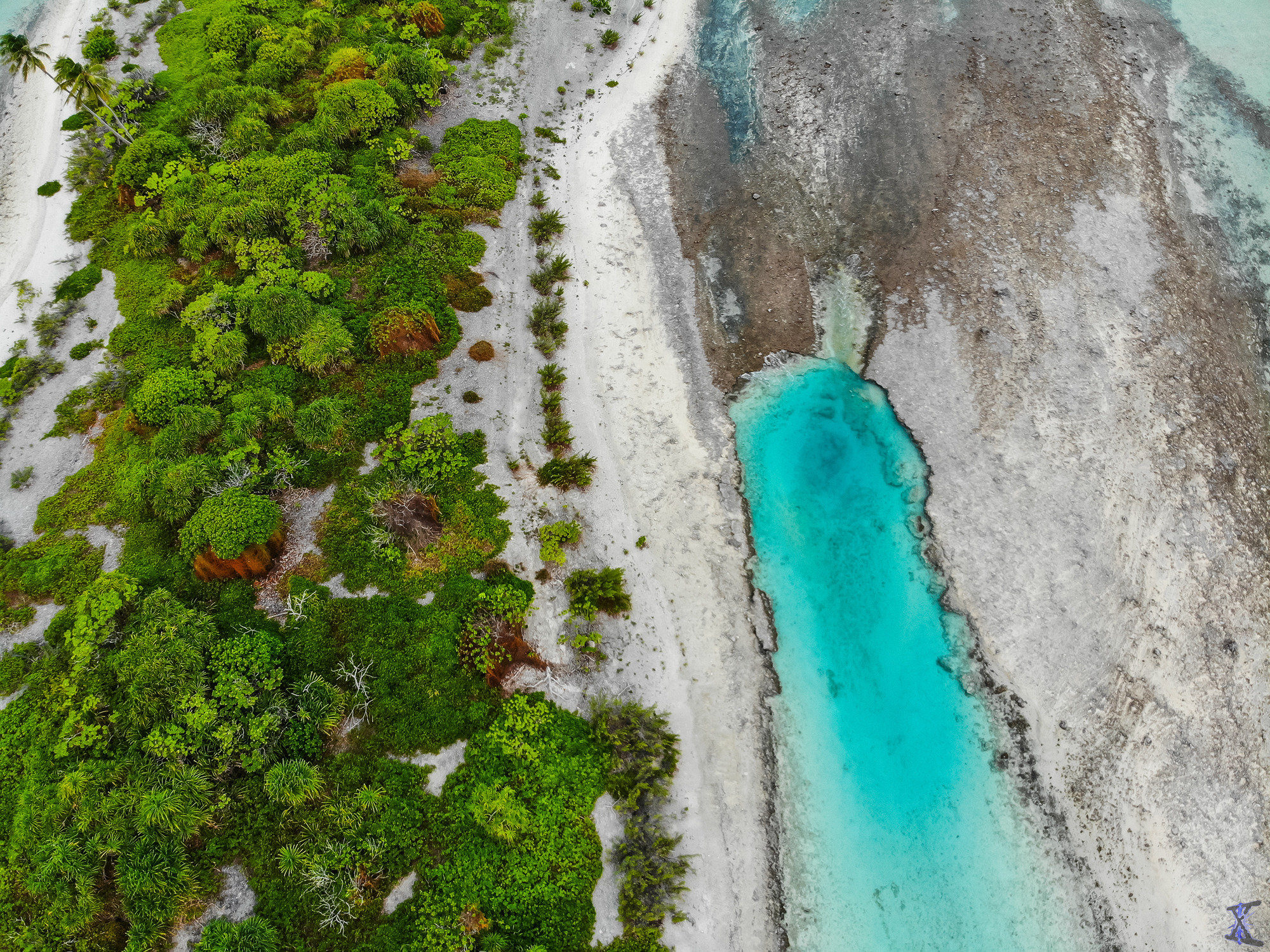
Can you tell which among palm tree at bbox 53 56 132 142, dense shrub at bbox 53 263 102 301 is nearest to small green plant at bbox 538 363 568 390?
dense shrub at bbox 53 263 102 301

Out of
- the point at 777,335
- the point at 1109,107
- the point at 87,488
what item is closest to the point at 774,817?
the point at 777,335

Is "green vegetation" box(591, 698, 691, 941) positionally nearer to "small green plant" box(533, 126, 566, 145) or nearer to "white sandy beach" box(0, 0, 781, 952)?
"white sandy beach" box(0, 0, 781, 952)

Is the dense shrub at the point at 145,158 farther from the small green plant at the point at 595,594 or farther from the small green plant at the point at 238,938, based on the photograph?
the small green plant at the point at 238,938

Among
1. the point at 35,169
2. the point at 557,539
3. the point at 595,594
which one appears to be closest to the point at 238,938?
the point at 595,594

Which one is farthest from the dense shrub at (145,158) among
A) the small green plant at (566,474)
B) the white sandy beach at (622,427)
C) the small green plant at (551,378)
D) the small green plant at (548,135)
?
the small green plant at (566,474)

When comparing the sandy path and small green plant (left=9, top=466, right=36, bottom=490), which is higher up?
the sandy path

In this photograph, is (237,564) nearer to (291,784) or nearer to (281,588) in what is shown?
(281,588)
